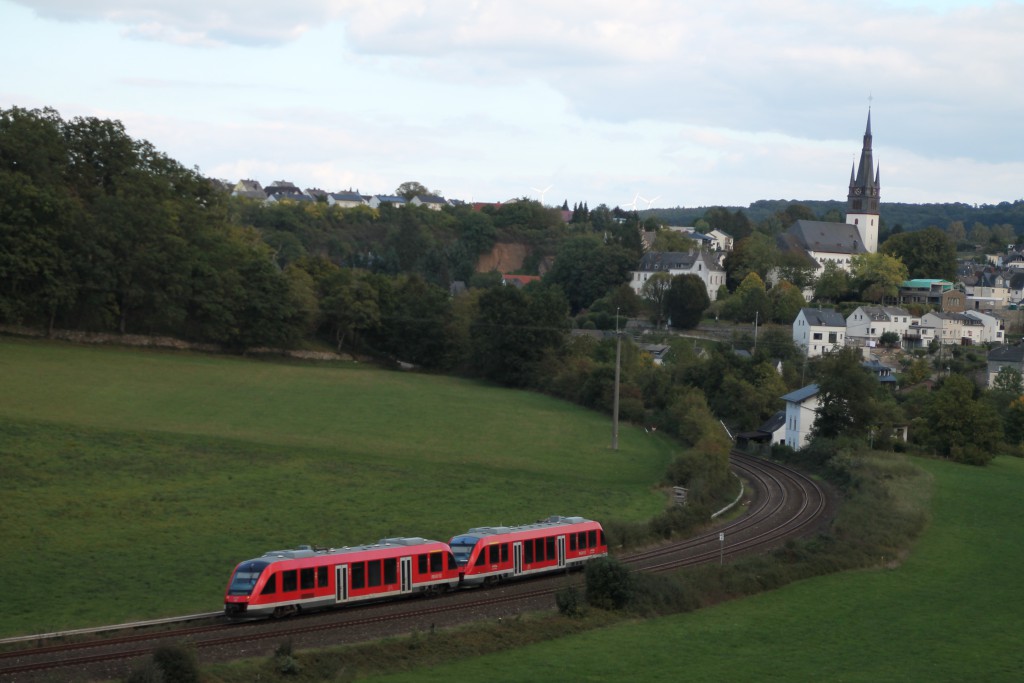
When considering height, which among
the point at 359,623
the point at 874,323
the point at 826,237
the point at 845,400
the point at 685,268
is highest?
the point at 826,237

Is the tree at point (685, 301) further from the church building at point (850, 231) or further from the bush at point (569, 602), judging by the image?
the bush at point (569, 602)

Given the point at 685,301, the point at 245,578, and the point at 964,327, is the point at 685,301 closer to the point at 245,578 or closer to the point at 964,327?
the point at 964,327

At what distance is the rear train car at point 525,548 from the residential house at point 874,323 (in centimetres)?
7902

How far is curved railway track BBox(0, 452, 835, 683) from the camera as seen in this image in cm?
2091

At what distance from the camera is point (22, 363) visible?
62.2 meters

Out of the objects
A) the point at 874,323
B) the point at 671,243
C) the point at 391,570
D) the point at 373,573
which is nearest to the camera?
the point at 373,573

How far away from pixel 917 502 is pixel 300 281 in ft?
176

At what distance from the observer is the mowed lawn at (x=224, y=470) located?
28719 mm

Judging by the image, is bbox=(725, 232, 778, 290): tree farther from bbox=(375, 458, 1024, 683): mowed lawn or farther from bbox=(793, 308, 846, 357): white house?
bbox=(375, 458, 1024, 683): mowed lawn

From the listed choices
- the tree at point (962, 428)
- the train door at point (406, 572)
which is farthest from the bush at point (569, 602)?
the tree at point (962, 428)

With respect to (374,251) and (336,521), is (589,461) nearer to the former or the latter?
(336,521)

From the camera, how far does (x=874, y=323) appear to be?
4232 inches

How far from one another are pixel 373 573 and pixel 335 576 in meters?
1.15

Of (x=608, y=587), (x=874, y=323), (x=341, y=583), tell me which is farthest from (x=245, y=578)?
(x=874, y=323)
